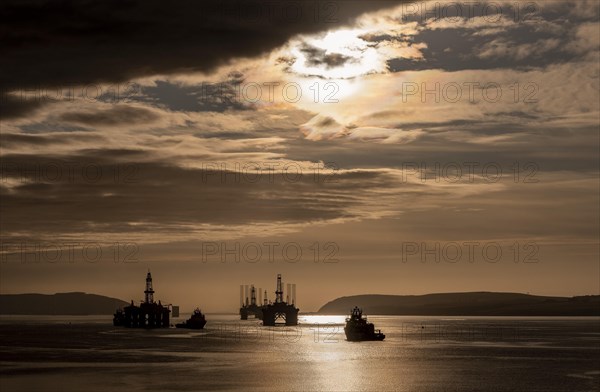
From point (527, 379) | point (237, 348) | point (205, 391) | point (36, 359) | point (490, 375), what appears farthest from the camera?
point (237, 348)

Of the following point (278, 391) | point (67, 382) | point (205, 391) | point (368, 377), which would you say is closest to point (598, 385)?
point (368, 377)

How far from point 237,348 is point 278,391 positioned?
292 feet

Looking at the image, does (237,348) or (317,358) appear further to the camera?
(237,348)

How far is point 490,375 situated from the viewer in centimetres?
11812

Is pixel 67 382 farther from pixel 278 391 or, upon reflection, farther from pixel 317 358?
pixel 317 358

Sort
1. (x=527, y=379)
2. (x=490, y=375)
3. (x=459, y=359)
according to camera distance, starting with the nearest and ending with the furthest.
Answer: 1. (x=527, y=379)
2. (x=490, y=375)
3. (x=459, y=359)

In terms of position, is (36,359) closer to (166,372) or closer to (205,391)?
(166,372)

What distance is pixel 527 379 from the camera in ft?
364

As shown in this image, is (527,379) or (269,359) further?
(269,359)

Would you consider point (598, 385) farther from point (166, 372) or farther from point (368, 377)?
point (166, 372)

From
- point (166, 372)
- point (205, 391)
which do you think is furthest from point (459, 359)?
point (205, 391)

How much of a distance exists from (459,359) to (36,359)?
74.1 metres

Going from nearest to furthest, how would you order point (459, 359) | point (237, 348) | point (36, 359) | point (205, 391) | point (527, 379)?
point (205, 391) → point (527, 379) → point (36, 359) → point (459, 359) → point (237, 348)

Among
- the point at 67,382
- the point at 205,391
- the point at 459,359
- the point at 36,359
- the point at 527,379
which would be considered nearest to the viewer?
the point at 205,391
